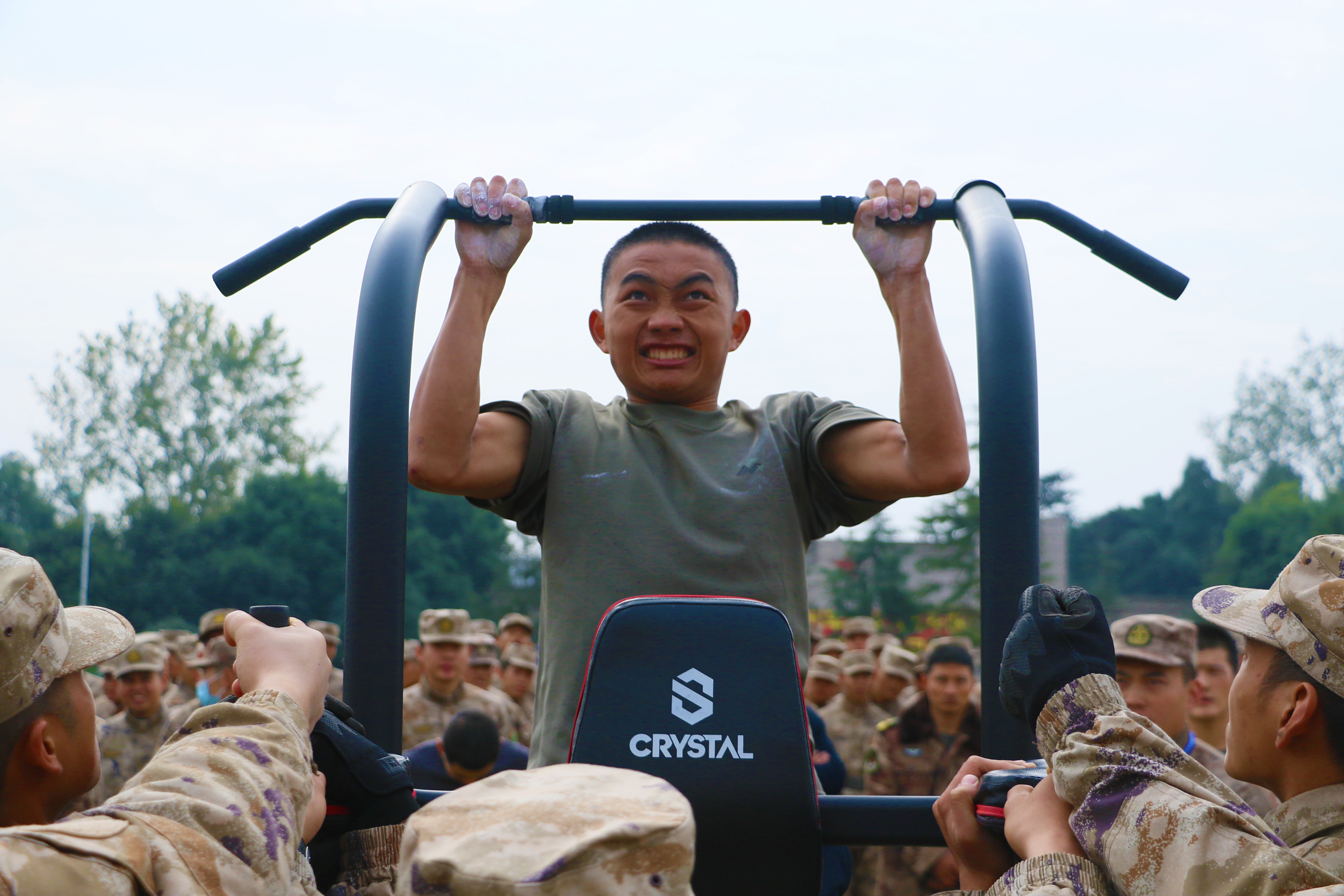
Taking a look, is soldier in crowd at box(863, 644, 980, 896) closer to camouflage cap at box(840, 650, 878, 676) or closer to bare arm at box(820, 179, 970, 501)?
camouflage cap at box(840, 650, 878, 676)

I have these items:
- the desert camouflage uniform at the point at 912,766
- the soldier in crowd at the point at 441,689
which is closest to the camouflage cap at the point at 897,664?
the desert camouflage uniform at the point at 912,766

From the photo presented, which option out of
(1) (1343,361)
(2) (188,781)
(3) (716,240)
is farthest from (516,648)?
(1) (1343,361)

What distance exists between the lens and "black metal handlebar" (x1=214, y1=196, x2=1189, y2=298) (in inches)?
69.6

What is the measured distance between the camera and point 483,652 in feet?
24.5

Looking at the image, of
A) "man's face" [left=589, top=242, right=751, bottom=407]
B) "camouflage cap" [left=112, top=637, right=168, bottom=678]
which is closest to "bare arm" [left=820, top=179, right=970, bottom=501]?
"man's face" [left=589, top=242, right=751, bottom=407]

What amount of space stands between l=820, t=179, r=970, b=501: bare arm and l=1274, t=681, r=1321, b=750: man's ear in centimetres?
58

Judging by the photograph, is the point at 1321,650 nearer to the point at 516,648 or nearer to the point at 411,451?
the point at 411,451

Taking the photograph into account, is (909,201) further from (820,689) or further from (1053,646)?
(820,689)

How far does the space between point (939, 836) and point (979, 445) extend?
525mm

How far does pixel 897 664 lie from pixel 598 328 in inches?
211

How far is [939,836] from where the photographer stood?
57.4 inches

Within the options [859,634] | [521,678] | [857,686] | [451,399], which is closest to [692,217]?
[451,399]

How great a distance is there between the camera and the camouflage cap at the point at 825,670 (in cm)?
719

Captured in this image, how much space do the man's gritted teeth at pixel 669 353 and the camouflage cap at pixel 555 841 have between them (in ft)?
3.59
